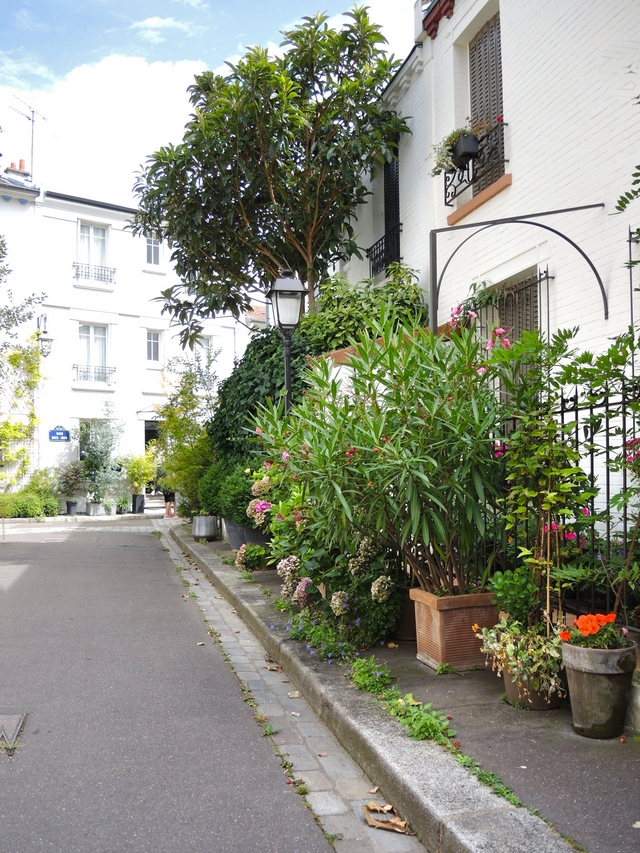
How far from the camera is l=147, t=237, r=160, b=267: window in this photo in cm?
2875

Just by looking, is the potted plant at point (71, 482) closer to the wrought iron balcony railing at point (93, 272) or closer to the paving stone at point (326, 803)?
the wrought iron balcony railing at point (93, 272)

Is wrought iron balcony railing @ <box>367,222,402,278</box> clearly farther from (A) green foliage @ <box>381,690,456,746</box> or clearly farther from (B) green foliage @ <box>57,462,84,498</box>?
(B) green foliage @ <box>57,462,84,498</box>

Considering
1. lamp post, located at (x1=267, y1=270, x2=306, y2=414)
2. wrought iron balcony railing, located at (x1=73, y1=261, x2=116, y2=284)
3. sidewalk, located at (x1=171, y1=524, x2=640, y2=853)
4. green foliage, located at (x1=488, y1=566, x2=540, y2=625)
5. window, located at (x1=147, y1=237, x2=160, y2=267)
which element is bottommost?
sidewalk, located at (x1=171, y1=524, x2=640, y2=853)

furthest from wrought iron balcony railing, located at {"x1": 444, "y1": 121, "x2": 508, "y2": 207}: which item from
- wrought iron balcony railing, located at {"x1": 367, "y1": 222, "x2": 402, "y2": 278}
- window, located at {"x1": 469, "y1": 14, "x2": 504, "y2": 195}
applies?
wrought iron balcony railing, located at {"x1": 367, "y1": 222, "x2": 402, "y2": 278}

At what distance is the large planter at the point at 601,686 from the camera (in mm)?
3801

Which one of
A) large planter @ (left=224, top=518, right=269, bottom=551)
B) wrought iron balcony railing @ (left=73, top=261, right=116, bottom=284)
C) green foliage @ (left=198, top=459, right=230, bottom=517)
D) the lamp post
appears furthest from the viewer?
wrought iron balcony railing @ (left=73, top=261, right=116, bottom=284)

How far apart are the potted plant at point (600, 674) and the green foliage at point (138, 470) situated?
23.9m

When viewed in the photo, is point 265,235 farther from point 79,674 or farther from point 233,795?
point 233,795

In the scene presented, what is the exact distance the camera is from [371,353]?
208 inches

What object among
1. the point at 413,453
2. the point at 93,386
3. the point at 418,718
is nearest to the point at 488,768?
the point at 418,718

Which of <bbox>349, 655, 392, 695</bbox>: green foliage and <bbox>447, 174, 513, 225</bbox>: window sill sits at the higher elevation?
<bbox>447, 174, 513, 225</bbox>: window sill

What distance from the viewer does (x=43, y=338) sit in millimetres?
24609

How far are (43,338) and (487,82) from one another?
1879cm

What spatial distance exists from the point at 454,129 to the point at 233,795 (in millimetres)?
8698
